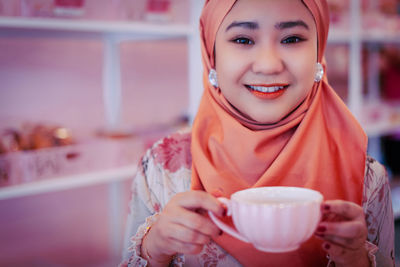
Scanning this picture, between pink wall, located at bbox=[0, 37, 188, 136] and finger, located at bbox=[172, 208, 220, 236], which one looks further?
pink wall, located at bbox=[0, 37, 188, 136]

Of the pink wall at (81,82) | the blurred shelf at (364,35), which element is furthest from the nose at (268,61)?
the blurred shelf at (364,35)

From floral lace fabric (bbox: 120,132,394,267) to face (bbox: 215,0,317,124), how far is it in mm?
252

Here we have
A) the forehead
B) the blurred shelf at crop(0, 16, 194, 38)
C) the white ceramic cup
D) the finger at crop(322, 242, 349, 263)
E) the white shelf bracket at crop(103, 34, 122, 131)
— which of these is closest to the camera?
the white ceramic cup

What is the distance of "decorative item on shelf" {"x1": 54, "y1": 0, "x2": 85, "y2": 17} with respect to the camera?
1443 mm

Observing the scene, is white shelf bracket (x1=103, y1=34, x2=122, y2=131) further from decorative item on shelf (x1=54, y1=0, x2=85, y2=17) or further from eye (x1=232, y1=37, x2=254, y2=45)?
eye (x1=232, y1=37, x2=254, y2=45)

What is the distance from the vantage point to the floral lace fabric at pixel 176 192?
2.95 ft

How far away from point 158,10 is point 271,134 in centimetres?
104

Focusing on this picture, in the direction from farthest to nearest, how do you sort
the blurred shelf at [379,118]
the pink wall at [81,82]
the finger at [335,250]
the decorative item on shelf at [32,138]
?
the blurred shelf at [379,118] < the pink wall at [81,82] < the decorative item on shelf at [32,138] < the finger at [335,250]

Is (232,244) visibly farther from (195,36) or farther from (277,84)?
(195,36)

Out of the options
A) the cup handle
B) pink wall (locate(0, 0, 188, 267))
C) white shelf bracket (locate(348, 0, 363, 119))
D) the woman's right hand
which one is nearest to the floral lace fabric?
the woman's right hand

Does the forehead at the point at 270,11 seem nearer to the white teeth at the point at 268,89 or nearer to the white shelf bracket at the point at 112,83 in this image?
the white teeth at the point at 268,89

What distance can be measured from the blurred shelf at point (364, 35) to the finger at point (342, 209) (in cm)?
177

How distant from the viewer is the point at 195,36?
1.76 metres

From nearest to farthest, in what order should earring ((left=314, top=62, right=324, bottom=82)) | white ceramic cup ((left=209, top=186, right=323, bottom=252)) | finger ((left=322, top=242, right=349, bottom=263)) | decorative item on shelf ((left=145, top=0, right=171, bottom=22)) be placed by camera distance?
white ceramic cup ((left=209, top=186, right=323, bottom=252)) → finger ((left=322, top=242, right=349, bottom=263)) → earring ((left=314, top=62, right=324, bottom=82)) → decorative item on shelf ((left=145, top=0, right=171, bottom=22))
